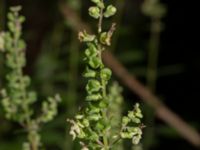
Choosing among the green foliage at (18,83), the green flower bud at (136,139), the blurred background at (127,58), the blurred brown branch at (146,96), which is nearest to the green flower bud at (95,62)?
the green flower bud at (136,139)

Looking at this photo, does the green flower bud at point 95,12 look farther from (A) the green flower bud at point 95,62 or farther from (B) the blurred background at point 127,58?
(B) the blurred background at point 127,58

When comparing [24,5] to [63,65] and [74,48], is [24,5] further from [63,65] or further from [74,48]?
[74,48]

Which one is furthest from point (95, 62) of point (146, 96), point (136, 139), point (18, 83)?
point (146, 96)

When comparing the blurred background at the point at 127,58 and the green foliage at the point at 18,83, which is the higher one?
the blurred background at the point at 127,58

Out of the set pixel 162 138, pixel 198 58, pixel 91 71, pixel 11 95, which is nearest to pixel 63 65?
pixel 162 138

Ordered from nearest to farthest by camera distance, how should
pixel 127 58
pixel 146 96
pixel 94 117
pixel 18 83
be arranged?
pixel 94 117
pixel 18 83
pixel 146 96
pixel 127 58

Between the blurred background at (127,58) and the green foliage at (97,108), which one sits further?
the blurred background at (127,58)

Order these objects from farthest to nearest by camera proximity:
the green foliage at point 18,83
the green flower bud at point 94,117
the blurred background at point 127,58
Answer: the blurred background at point 127,58 → the green foliage at point 18,83 → the green flower bud at point 94,117

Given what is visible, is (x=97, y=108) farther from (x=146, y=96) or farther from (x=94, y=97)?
(x=146, y=96)
